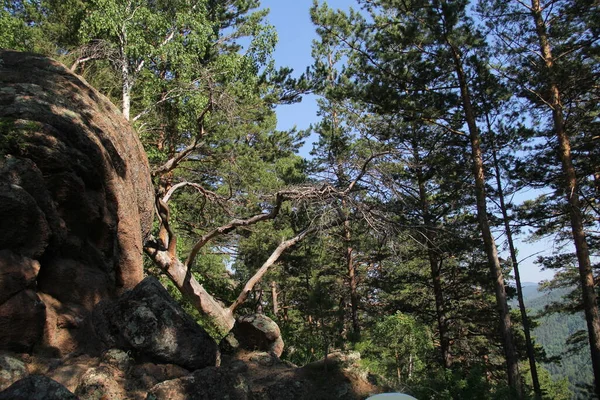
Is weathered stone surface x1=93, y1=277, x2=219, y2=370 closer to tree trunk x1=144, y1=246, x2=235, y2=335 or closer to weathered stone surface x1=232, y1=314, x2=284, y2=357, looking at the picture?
weathered stone surface x1=232, y1=314, x2=284, y2=357

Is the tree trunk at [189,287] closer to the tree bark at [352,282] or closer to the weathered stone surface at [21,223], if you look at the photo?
the weathered stone surface at [21,223]

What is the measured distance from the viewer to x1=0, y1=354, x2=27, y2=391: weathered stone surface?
3.66m

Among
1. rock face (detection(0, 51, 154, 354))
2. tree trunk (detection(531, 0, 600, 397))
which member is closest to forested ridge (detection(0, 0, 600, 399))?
tree trunk (detection(531, 0, 600, 397))

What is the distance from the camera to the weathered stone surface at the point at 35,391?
3.12m

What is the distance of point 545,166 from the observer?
12867 mm

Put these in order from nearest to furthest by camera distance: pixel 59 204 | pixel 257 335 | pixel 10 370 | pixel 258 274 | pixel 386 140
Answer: pixel 10 370, pixel 59 204, pixel 257 335, pixel 258 274, pixel 386 140

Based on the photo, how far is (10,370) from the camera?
12.3 ft

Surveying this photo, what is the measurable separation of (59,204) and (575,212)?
1117 centimetres

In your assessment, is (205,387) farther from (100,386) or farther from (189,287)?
(189,287)

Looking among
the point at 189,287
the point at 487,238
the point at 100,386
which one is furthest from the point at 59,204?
the point at 487,238

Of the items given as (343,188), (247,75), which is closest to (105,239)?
(343,188)

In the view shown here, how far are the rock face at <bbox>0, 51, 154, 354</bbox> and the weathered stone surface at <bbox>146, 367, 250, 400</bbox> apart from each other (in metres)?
1.40

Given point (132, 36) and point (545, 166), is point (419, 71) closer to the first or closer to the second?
point (545, 166)

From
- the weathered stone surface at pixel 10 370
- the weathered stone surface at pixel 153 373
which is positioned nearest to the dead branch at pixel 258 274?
the weathered stone surface at pixel 153 373
